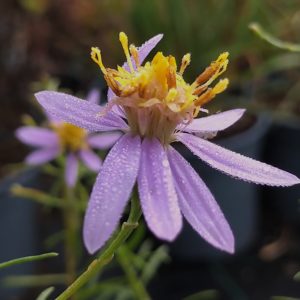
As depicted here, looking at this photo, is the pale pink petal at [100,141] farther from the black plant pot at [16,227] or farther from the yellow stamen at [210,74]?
the yellow stamen at [210,74]

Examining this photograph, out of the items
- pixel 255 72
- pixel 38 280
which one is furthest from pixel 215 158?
pixel 255 72

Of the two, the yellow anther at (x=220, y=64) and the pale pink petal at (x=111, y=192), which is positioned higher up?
the yellow anther at (x=220, y=64)

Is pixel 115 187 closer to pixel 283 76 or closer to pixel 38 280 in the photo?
pixel 38 280

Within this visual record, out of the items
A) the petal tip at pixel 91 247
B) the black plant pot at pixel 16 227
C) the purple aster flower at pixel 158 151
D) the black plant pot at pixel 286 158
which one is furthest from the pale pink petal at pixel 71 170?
the black plant pot at pixel 286 158

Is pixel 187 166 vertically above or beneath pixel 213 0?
beneath

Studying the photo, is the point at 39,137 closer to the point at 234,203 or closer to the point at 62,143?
the point at 62,143

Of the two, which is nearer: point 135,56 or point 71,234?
point 135,56

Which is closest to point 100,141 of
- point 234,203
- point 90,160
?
point 90,160
